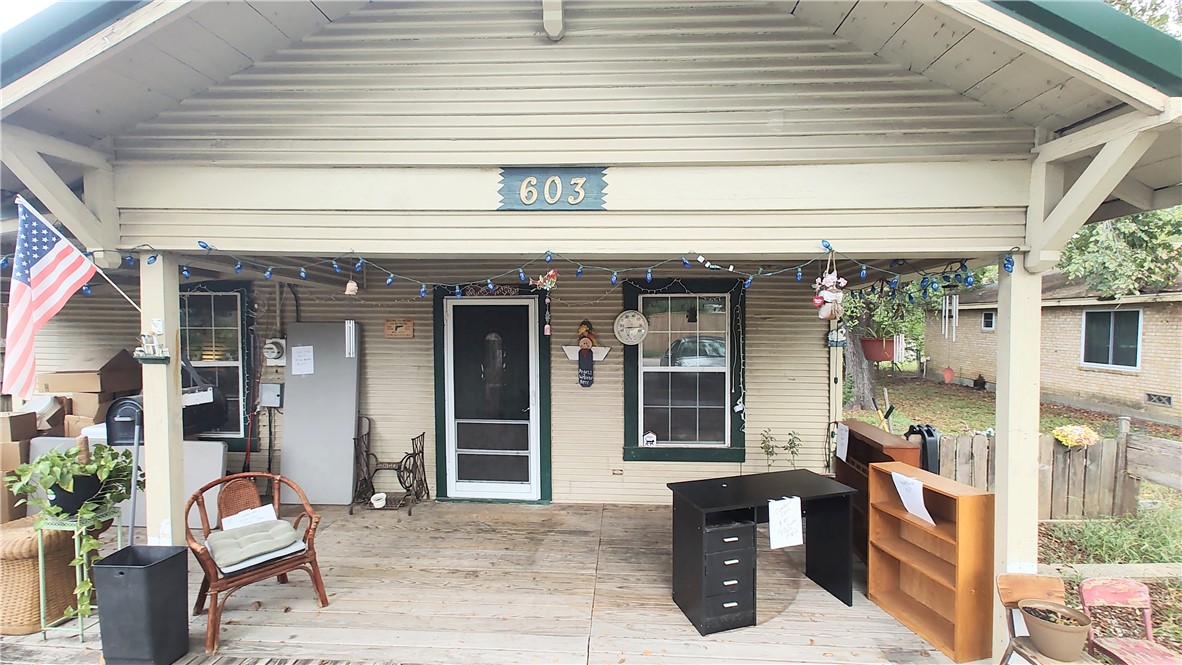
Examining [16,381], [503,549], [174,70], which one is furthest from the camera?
[503,549]

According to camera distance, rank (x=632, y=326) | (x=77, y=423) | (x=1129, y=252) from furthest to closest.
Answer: (x=1129, y=252) < (x=632, y=326) < (x=77, y=423)

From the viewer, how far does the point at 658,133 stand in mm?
3113

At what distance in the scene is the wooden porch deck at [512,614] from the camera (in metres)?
3.01

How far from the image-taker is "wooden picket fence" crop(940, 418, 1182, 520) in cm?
483

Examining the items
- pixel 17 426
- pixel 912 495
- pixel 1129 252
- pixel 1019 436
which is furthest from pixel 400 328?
pixel 1129 252

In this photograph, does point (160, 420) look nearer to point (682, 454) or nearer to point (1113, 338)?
point (682, 454)

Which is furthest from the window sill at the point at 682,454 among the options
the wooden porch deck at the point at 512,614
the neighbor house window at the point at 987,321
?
the neighbor house window at the point at 987,321

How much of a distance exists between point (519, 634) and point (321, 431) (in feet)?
11.3

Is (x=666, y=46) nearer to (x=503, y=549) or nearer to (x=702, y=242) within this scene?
(x=702, y=242)

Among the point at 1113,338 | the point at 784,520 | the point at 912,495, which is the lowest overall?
the point at 784,520

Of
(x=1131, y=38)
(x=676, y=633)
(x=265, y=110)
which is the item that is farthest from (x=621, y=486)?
(x=1131, y=38)

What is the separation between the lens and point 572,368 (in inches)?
216

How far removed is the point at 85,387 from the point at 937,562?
25.8 feet

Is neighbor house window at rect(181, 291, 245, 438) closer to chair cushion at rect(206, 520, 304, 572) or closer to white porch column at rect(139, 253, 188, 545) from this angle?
white porch column at rect(139, 253, 188, 545)
